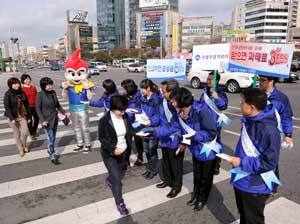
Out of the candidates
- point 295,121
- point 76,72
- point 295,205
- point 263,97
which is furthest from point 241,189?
point 295,121

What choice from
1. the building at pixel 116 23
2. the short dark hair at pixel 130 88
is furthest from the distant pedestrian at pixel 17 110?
the building at pixel 116 23

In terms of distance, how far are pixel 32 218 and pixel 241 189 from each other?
2.52 meters

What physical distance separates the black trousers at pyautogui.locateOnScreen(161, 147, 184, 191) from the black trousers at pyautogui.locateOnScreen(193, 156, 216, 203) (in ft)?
1.05

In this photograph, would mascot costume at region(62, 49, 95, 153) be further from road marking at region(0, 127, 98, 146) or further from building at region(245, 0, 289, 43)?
building at region(245, 0, 289, 43)

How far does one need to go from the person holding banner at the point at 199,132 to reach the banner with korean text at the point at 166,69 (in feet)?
7.35

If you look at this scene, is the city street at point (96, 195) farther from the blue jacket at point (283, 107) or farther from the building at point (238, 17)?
the building at point (238, 17)

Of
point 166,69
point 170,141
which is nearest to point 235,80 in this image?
point 166,69

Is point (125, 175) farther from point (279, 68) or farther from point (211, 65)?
point (279, 68)

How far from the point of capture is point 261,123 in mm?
2090

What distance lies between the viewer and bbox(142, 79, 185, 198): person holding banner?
130 inches

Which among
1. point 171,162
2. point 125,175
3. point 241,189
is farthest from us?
point 125,175

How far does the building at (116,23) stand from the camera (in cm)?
10814

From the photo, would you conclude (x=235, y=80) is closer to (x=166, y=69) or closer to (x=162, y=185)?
(x=166, y=69)

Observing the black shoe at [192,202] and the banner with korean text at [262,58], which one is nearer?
the black shoe at [192,202]
